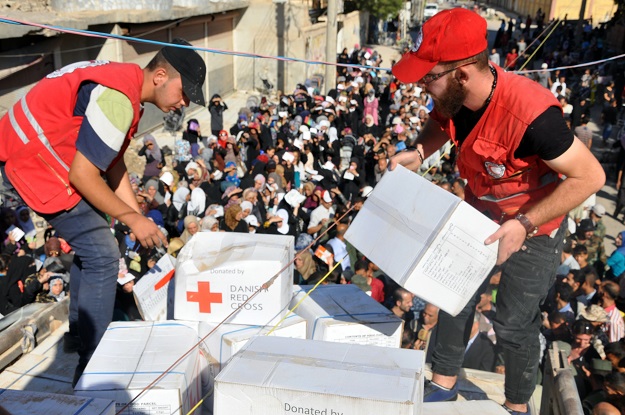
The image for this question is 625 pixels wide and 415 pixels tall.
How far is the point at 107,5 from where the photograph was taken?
15.7m

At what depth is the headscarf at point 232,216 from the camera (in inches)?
322

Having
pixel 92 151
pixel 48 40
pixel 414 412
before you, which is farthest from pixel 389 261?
pixel 48 40

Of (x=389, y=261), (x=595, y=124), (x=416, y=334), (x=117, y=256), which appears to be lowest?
(x=595, y=124)

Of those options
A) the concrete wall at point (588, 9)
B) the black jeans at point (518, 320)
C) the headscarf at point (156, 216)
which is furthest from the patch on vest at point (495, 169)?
the concrete wall at point (588, 9)

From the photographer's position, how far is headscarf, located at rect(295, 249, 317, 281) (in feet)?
23.7

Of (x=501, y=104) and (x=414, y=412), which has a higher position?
(x=501, y=104)

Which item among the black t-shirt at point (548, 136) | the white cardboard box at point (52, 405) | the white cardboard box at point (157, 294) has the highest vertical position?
the black t-shirt at point (548, 136)

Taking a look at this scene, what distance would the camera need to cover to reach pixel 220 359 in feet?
11.5

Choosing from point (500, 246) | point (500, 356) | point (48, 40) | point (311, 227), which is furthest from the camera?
point (48, 40)

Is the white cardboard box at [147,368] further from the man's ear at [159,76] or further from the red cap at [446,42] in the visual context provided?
the red cap at [446,42]

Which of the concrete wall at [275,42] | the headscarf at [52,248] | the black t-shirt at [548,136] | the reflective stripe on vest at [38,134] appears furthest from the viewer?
the concrete wall at [275,42]

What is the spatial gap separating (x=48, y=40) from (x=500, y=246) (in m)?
12.3

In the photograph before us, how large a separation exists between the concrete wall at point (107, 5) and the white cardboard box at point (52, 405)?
13681 millimetres

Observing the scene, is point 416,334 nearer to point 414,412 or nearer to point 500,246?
point 500,246
